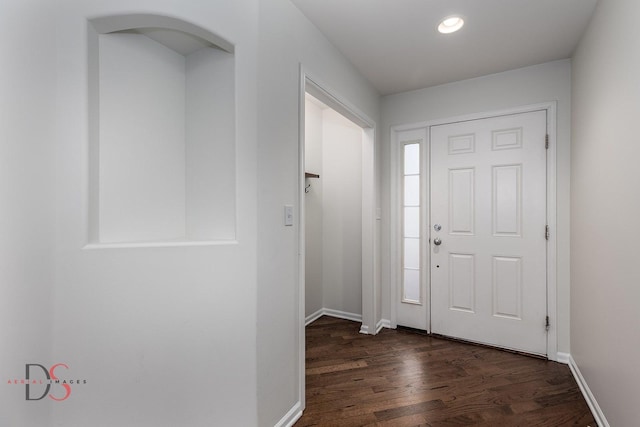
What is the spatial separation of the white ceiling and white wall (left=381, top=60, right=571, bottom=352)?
11 cm

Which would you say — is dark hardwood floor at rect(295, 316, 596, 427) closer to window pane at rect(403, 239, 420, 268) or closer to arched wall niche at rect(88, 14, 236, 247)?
window pane at rect(403, 239, 420, 268)

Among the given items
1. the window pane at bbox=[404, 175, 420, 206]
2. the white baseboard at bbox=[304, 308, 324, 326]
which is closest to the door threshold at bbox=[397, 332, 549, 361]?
the white baseboard at bbox=[304, 308, 324, 326]

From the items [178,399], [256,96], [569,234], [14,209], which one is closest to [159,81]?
[256,96]

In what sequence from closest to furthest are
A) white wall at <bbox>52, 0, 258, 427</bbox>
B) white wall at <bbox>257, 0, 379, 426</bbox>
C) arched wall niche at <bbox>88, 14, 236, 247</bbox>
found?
1. white wall at <bbox>52, 0, 258, 427</bbox>
2. arched wall niche at <bbox>88, 14, 236, 247</bbox>
3. white wall at <bbox>257, 0, 379, 426</bbox>

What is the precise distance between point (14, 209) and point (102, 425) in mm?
866

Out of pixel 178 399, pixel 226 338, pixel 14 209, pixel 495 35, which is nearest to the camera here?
pixel 14 209

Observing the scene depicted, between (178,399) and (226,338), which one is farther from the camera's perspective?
(226,338)

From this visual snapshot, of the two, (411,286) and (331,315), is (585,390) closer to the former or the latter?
(411,286)

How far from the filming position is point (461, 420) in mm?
1710

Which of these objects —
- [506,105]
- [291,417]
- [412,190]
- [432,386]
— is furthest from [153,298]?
[506,105]

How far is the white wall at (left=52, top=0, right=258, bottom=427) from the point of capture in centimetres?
109

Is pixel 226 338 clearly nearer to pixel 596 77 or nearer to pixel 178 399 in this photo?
pixel 178 399

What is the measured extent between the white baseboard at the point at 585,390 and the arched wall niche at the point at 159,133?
7.45 feet

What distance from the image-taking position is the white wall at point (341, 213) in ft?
10.9
